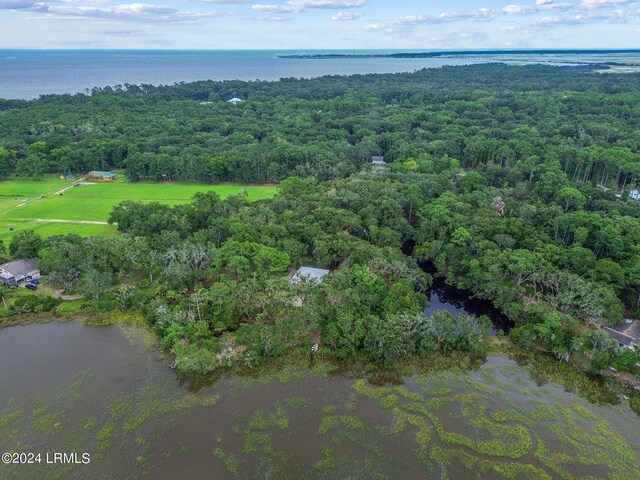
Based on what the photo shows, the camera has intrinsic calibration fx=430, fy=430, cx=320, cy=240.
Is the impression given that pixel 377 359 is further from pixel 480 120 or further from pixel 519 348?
pixel 480 120

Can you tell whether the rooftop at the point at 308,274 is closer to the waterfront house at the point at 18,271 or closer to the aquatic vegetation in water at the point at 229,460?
the aquatic vegetation in water at the point at 229,460

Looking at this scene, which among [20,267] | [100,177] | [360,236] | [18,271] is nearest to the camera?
[18,271]

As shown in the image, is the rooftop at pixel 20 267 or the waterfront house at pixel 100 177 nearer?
the rooftop at pixel 20 267

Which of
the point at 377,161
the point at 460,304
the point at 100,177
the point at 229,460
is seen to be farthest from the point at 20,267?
the point at 377,161

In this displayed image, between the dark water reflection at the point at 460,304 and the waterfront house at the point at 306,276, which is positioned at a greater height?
the waterfront house at the point at 306,276

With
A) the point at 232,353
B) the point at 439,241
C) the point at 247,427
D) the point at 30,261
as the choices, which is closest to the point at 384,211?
the point at 439,241

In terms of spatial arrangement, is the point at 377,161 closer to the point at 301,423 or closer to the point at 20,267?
the point at 20,267

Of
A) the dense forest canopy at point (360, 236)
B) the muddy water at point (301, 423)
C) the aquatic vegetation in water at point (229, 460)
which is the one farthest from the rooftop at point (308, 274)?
the aquatic vegetation in water at point (229, 460)
